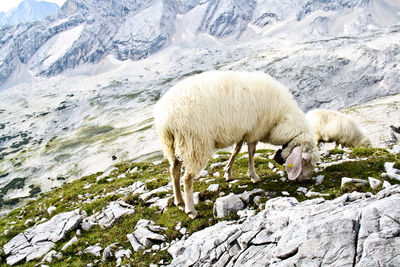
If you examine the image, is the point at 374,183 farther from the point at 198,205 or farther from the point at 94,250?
the point at 94,250

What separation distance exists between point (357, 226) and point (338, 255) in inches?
24.1

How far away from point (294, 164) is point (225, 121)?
2.69 m

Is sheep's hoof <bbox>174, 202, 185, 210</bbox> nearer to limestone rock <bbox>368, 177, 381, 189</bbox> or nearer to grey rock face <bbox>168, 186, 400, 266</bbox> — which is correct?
grey rock face <bbox>168, 186, 400, 266</bbox>

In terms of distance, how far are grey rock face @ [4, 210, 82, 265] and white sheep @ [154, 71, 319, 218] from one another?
378 cm

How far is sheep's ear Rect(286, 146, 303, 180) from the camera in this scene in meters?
7.91

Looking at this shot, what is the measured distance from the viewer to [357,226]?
159 inches

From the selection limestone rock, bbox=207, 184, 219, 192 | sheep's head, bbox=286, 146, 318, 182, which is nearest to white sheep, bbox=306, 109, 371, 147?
sheep's head, bbox=286, 146, 318, 182

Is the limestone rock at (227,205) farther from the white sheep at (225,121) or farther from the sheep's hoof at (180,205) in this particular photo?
the sheep's hoof at (180,205)

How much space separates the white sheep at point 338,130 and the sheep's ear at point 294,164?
1250 cm

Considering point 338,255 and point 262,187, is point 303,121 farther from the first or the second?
point 338,255

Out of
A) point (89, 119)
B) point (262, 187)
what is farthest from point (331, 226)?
point (89, 119)

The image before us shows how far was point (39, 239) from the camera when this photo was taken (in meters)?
8.05

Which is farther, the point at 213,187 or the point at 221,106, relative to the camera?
the point at 213,187

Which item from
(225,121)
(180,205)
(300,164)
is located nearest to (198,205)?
(180,205)
